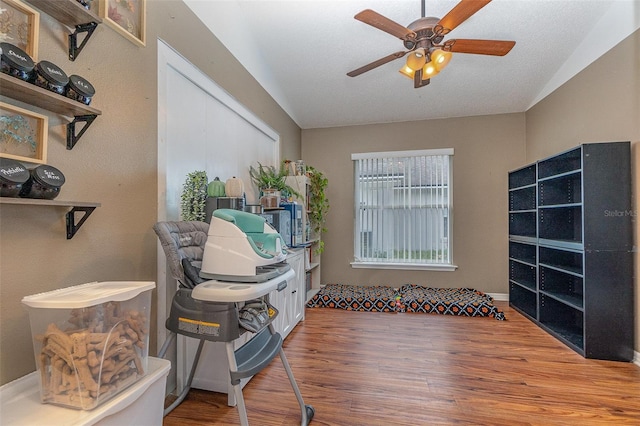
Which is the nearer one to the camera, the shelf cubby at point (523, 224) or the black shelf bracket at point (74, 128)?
the black shelf bracket at point (74, 128)

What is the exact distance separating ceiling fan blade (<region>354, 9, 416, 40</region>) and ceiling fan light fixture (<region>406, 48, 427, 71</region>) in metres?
0.10

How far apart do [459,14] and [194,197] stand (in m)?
2.19

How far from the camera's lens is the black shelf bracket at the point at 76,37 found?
1312mm

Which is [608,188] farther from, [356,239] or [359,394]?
[356,239]

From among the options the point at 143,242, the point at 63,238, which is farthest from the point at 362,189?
the point at 63,238

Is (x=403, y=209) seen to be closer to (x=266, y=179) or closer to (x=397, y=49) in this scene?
(x=397, y=49)

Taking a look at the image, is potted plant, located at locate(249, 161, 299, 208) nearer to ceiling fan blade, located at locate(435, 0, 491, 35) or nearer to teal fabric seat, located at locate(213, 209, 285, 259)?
teal fabric seat, located at locate(213, 209, 285, 259)

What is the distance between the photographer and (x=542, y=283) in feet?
10.6

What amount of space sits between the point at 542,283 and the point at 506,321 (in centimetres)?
58

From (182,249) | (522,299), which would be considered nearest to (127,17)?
(182,249)

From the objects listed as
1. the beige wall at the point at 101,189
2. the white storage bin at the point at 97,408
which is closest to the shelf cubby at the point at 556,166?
the beige wall at the point at 101,189

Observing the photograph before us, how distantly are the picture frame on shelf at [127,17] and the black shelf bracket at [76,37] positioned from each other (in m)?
0.18

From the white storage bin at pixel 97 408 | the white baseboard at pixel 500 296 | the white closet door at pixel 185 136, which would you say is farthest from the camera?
the white baseboard at pixel 500 296

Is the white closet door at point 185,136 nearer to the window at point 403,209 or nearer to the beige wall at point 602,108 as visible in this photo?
the window at point 403,209
